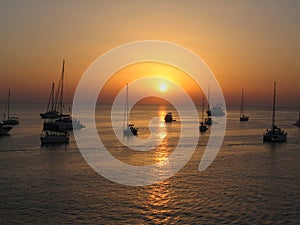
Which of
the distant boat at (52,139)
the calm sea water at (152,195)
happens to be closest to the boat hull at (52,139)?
the distant boat at (52,139)

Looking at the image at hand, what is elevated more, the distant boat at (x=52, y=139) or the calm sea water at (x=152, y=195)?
the distant boat at (x=52, y=139)

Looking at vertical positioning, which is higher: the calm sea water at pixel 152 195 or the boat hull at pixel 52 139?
the boat hull at pixel 52 139

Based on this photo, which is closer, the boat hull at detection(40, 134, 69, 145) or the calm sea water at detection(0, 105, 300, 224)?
the calm sea water at detection(0, 105, 300, 224)

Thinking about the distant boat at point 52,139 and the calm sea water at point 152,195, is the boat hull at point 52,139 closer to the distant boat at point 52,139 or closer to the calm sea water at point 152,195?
the distant boat at point 52,139

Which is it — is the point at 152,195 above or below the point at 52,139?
below

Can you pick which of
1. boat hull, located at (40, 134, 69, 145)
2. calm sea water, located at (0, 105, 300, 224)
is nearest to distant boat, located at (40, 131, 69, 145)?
boat hull, located at (40, 134, 69, 145)

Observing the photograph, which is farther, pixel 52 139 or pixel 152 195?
pixel 52 139

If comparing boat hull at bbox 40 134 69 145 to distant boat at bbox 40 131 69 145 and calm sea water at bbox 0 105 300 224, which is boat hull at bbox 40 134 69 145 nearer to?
distant boat at bbox 40 131 69 145

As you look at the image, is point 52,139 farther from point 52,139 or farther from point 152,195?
point 152,195

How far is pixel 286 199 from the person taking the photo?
111 ft

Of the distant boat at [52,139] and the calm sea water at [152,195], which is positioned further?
the distant boat at [52,139]

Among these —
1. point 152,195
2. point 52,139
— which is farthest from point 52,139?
point 152,195

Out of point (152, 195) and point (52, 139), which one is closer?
point (152, 195)

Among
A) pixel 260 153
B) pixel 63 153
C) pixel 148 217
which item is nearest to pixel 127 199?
pixel 148 217
